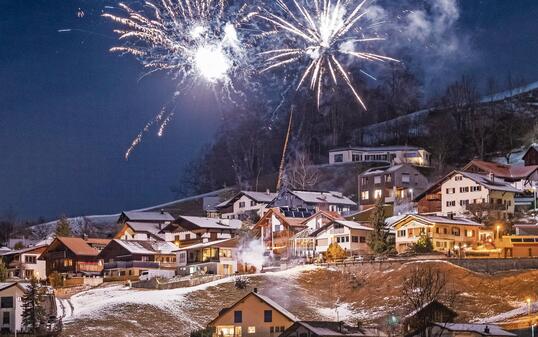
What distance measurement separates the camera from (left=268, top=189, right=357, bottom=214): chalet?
91.8 meters

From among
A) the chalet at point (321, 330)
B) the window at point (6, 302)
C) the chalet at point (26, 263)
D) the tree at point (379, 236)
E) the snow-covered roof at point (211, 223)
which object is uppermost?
the snow-covered roof at point (211, 223)

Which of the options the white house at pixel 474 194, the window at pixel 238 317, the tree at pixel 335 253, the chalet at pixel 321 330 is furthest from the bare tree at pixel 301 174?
the chalet at pixel 321 330

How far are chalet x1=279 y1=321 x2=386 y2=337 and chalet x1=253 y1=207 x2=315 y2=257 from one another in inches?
1251

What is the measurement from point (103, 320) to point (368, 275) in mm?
18683

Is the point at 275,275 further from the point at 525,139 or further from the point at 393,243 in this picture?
the point at 525,139

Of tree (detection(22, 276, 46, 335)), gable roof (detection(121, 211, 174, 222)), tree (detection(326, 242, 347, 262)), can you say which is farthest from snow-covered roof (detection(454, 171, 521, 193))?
tree (detection(22, 276, 46, 335))

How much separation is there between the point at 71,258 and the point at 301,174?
118ft

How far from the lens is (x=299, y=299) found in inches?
2416

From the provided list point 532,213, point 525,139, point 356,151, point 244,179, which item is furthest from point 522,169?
point 244,179

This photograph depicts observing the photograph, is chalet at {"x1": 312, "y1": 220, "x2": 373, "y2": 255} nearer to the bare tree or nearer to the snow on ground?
the snow on ground

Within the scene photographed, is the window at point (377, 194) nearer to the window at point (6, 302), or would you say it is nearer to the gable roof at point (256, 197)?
the gable roof at point (256, 197)

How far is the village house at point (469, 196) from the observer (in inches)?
3137

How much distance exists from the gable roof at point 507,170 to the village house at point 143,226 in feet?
104

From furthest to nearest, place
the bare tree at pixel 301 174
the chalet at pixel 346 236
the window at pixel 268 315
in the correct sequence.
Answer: the bare tree at pixel 301 174 → the chalet at pixel 346 236 → the window at pixel 268 315
